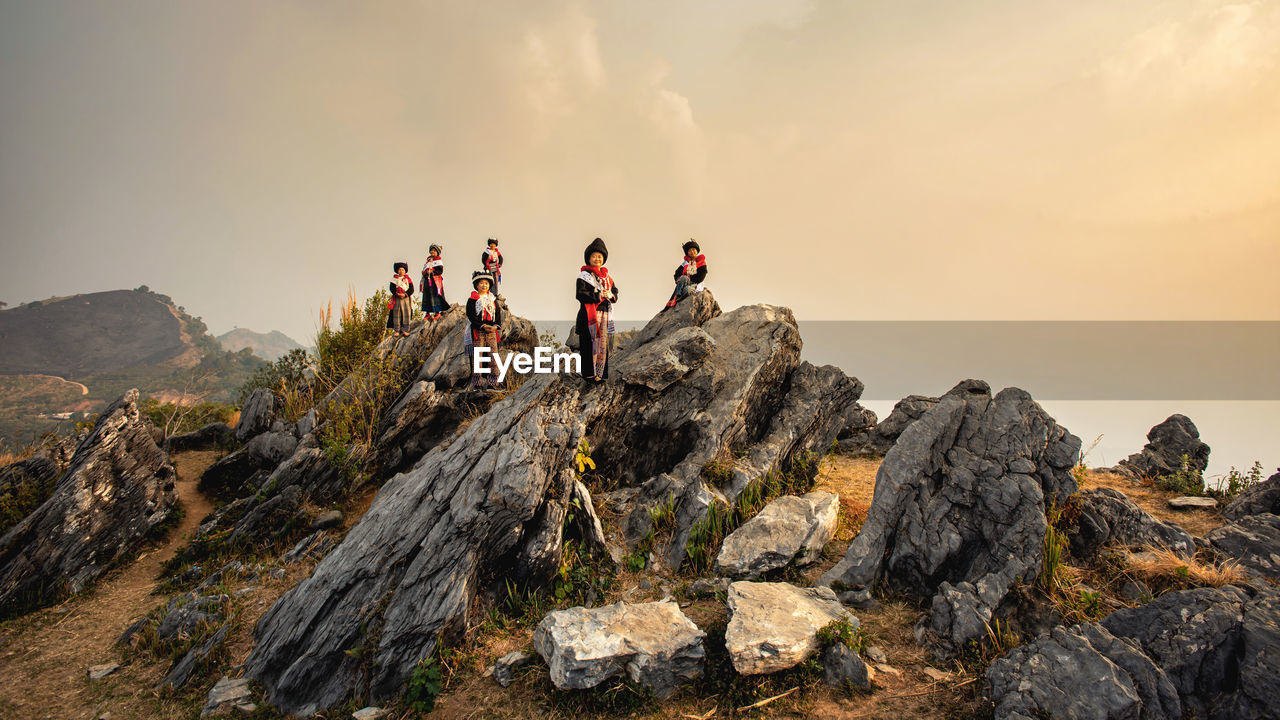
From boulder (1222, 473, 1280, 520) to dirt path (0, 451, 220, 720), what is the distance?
1999cm

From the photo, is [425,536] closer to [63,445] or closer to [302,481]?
[302,481]

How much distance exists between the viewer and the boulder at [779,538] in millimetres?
7836

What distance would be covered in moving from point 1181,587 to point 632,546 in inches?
312

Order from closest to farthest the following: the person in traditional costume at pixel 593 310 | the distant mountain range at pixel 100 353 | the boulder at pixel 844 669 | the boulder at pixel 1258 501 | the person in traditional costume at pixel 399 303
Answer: the boulder at pixel 844 669, the boulder at pixel 1258 501, the person in traditional costume at pixel 593 310, the person in traditional costume at pixel 399 303, the distant mountain range at pixel 100 353

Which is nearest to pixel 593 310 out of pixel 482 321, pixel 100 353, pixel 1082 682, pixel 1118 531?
pixel 482 321

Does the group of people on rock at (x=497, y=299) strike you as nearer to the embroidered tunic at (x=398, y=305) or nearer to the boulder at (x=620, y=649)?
the embroidered tunic at (x=398, y=305)

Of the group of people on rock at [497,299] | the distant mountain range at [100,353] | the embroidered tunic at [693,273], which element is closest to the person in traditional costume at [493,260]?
the group of people on rock at [497,299]

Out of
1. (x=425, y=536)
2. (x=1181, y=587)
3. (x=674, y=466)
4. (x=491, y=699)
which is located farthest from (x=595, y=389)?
(x=1181, y=587)

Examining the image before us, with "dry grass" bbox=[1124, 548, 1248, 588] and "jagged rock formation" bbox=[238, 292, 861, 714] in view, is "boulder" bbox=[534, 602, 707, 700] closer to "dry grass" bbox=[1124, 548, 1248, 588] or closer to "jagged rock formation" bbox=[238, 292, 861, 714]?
"jagged rock formation" bbox=[238, 292, 861, 714]

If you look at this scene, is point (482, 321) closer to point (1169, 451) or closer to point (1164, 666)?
point (1164, 666)

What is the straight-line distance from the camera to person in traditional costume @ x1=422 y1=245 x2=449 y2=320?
18.3 m

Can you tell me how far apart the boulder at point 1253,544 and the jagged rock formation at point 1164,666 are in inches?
113

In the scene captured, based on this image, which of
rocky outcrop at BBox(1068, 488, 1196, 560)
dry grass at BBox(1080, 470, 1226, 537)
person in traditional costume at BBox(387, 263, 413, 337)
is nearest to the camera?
rocky outcrop at BBox(1068, 488, 1196, 560)

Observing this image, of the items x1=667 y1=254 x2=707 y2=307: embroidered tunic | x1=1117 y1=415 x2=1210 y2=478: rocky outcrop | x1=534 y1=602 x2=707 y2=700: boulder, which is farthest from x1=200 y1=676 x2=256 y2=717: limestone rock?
x1=1117 y1=415 x2=1210 y2=478: rocky outcrop
